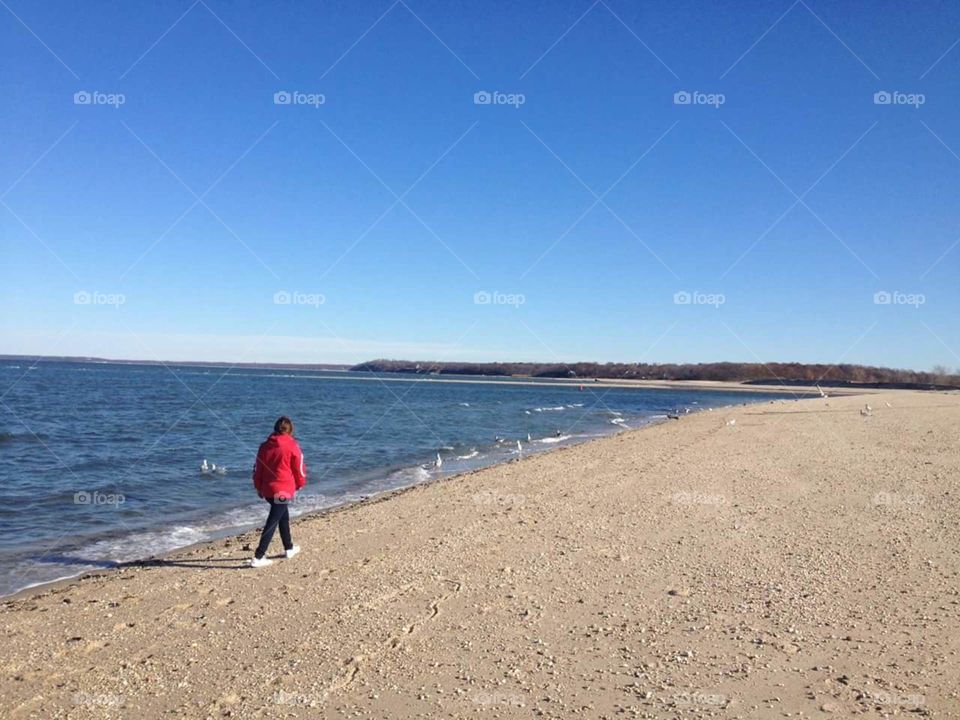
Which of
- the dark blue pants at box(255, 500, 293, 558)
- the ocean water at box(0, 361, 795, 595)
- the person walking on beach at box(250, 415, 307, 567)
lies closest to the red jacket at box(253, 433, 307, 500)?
the person walking on beach at box(250, 415, 307, 567)

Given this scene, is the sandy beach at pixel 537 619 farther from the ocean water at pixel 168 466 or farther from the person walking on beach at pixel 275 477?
the ocean water at pixel 168 466

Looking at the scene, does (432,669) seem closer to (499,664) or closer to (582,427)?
(499,664)

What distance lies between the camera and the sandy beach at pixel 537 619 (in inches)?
187

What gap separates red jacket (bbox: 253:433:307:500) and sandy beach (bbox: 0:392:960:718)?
0.93m

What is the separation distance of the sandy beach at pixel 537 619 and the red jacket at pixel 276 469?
929 millimetres

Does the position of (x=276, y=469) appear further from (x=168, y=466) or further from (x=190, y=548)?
(x=168, y=466)

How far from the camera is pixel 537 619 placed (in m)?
6.16

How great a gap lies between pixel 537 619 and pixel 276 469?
3.94 meters

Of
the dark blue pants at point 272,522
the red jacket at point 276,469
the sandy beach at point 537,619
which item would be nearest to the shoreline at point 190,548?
the sandy beach at point 537,619

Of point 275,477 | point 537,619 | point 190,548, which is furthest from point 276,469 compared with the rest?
point 537,619

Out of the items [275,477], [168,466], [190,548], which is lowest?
[190,548]

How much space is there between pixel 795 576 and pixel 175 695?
5.82 metres

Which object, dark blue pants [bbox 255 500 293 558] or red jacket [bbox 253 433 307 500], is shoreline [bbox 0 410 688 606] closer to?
dark blue pants [bbox 255 500 293 558]

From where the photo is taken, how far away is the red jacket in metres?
8.50
